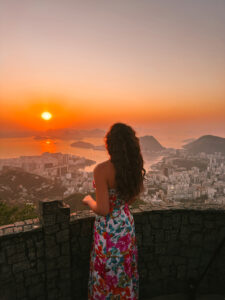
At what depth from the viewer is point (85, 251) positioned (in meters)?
2.64

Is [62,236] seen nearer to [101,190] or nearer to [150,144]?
[101,190]

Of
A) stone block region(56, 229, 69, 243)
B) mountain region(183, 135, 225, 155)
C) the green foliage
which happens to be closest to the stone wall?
stone block region(56, 229, 69, 243)

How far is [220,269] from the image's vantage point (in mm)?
2957

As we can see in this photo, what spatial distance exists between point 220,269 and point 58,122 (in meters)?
25.9

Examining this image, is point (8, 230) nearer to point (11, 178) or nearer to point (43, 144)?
point (11, 178)

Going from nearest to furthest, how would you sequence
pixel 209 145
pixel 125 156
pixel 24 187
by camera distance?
pixel 125 156, pixel 24 187, pixel 209 145

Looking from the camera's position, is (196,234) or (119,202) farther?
(196,234)

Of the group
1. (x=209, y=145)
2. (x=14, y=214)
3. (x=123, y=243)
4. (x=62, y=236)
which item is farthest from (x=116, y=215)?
(x=209, y=145)

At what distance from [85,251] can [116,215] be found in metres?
1.01

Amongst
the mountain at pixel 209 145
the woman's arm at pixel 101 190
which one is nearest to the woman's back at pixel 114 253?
the woman's arm at pixel 101 190

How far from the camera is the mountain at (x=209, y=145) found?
32.8 m

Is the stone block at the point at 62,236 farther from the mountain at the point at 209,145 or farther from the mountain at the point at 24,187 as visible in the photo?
the mountain at the point at 209,145

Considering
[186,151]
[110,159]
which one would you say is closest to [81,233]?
[110,159]

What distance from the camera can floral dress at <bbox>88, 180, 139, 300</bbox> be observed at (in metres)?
1.99
